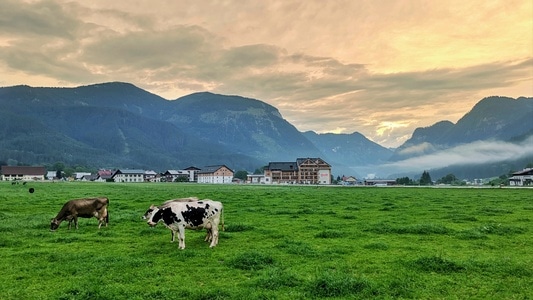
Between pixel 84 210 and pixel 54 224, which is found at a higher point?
pixel 84 210

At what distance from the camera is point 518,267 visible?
13.6 meters

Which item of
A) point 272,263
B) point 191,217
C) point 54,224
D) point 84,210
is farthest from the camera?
point 84,210

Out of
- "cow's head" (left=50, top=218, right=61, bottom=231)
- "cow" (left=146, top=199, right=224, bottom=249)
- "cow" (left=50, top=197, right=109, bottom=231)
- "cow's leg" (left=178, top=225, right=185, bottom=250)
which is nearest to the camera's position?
"cow's leg" (left=178, top=225, right=185, bottom=250)

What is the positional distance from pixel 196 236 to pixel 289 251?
20.4 feet

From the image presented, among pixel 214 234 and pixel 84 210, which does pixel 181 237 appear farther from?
pixel 84 210

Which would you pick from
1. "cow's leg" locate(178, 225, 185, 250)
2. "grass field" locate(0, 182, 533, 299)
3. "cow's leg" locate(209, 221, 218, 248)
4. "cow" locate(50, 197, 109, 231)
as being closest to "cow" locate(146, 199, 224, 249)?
"cow's leg" locate(209, 221, 218, 248)

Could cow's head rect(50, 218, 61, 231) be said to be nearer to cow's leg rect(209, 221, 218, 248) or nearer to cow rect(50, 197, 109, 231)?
cow rect(50, 197, 109, 231)

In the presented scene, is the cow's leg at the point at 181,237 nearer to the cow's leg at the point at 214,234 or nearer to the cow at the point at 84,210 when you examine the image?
the cow's leg at the point at 214,234

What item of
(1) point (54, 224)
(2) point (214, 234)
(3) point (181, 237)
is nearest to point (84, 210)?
(1) point (54, 224)

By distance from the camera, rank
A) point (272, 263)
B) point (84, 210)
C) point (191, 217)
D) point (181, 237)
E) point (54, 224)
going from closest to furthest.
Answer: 1. point (272, 263)
2. point (181, 237)
3. point (191, 217)
4. point (54, 224)
5. point (84, 210)

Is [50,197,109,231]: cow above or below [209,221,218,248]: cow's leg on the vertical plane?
above

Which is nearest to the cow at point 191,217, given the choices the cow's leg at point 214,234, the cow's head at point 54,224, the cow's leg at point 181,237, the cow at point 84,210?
the cow's leg at point 214,234

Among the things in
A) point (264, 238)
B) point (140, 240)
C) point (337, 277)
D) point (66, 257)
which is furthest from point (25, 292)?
point (264, 238)

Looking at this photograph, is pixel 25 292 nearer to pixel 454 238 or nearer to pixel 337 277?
pixel 337 277
